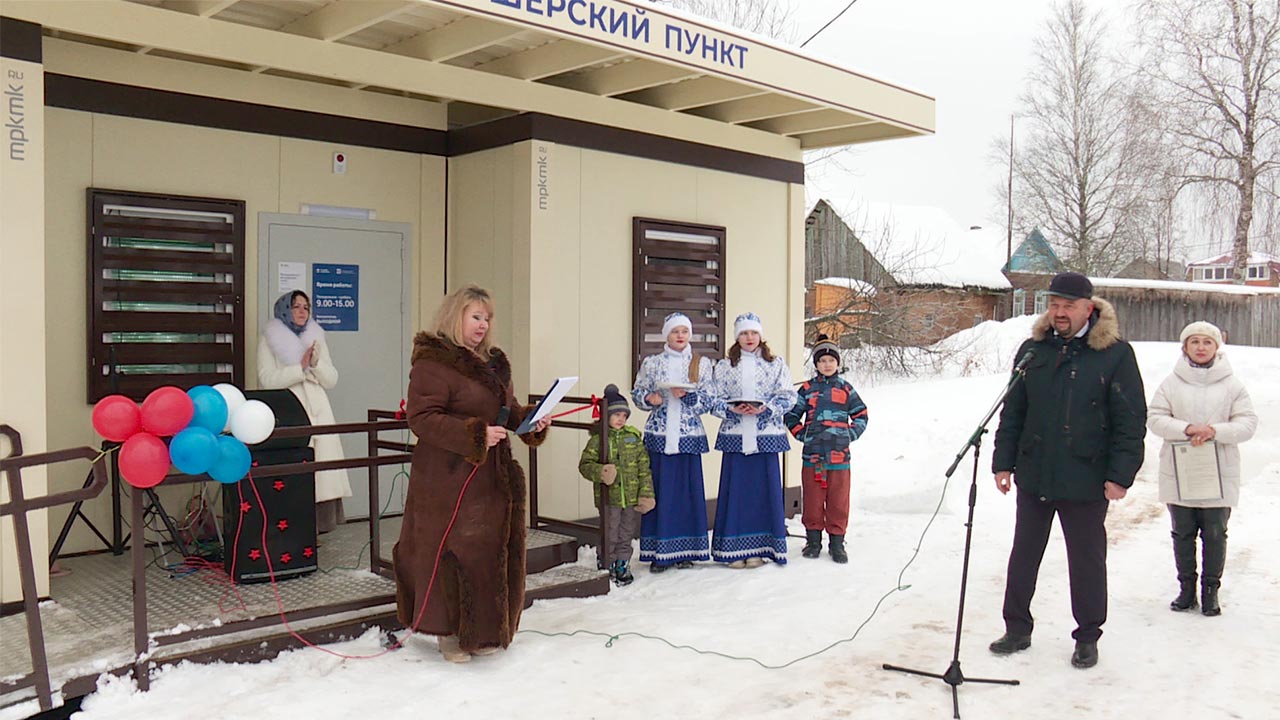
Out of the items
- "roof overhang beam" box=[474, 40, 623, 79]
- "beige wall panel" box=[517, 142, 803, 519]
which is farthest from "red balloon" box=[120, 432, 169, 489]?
"roof overhang beam" box=[474, 40, 623, 79]

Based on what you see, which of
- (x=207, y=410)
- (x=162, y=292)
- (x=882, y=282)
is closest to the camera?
(x=207, y=410)

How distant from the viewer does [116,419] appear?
441 centimetres

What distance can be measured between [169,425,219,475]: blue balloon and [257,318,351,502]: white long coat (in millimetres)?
2180

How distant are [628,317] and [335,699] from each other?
3.98 m

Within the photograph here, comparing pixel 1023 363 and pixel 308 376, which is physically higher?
pixel 1023 363

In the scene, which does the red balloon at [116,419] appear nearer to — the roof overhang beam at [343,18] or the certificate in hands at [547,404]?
the certificate in hands at [547,404]

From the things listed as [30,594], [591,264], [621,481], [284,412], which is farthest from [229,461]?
[591,264]

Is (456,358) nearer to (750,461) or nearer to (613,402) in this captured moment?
(613,402)

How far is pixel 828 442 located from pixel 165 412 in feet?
14.8

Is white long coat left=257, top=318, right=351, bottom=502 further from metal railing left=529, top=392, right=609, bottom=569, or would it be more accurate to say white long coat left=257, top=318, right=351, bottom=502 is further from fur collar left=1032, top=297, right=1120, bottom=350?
fur collar left=1032, top=297, right=1120, bottom=350

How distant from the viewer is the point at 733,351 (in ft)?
24.2

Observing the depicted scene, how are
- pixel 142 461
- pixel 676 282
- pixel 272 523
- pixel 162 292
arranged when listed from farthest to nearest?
pixel 676 282 < pixel 162 292 < pixel 272 523 < pixel 142 461

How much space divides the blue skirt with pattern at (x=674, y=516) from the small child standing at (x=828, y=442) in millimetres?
889

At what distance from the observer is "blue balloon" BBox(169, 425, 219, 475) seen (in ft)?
14.7
